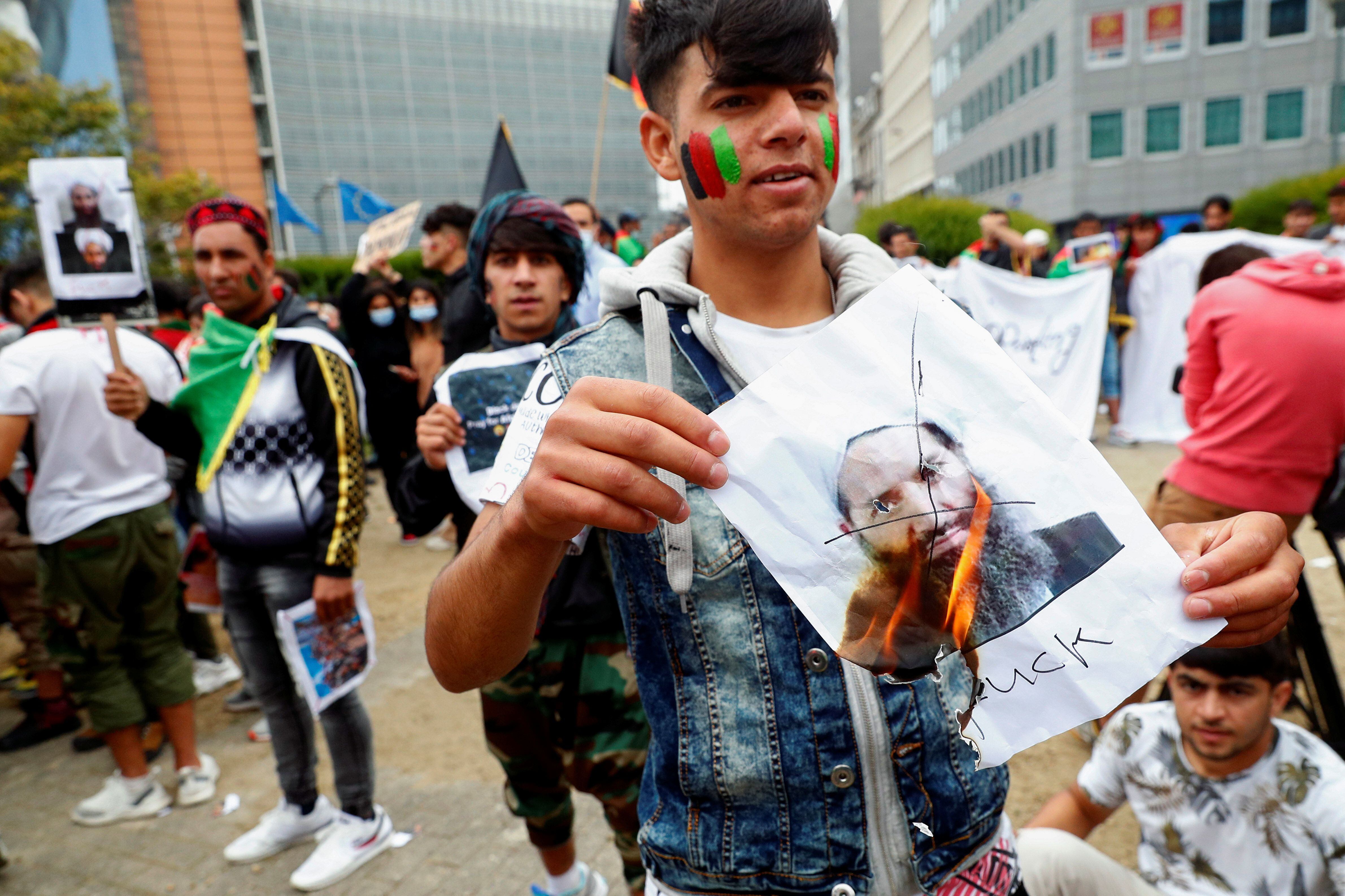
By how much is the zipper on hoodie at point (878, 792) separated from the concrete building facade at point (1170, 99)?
36089 mm

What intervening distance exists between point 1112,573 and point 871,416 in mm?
311

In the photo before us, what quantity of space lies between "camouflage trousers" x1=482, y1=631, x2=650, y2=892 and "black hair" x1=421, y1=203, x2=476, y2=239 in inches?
125

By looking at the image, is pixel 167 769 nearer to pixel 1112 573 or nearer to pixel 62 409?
pixel 62 409

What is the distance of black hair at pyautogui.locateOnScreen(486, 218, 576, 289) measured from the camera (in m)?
2.71

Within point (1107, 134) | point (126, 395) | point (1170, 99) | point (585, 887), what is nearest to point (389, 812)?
point (585, 887)

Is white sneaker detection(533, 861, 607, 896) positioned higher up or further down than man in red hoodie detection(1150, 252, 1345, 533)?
further down

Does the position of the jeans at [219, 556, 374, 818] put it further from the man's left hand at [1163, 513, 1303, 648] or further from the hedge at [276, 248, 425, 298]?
the hedge at [276, 248, 425, 298]

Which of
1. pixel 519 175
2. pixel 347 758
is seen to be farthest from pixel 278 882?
pixel 519 175

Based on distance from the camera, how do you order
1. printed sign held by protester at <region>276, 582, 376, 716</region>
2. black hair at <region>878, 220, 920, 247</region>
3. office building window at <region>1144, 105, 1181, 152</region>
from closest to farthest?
printed sign held by protester at <region>276, 582, 376, 716</region> < black hair at <region>878, 220, 920, 247</region> < office building window at <region>1144, 105, 1181, 152</region>

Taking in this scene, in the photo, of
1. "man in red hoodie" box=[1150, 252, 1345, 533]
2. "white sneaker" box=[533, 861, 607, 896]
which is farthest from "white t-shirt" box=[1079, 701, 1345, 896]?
"white sneaker" box=[533, 861, 607, 896]

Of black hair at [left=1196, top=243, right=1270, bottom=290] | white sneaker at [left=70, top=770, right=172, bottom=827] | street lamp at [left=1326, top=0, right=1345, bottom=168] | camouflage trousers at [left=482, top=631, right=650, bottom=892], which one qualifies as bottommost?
white sneaker at [left=70, top=770, right=172, bottom=827]

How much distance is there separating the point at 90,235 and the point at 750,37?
9.15 ft

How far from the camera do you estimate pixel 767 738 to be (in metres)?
1.22

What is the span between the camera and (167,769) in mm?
4070
